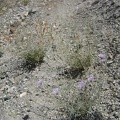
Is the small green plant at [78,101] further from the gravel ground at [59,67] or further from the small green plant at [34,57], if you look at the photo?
the small green plant at [34,57]

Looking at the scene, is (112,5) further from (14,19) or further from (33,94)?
(14,19)

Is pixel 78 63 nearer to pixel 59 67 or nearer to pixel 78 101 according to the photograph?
pixel 59 67

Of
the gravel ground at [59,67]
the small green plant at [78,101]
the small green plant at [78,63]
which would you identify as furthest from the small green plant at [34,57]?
the small green plant at [78,101]

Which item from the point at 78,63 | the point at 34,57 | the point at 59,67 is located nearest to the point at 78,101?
the point at 78,63

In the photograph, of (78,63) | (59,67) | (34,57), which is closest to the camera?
(78,63)

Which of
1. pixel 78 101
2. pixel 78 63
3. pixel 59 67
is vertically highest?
pixel 78 101
